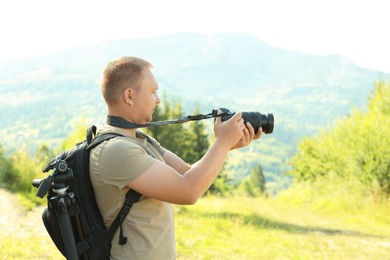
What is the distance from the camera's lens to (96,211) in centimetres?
248

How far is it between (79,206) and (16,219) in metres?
7.99

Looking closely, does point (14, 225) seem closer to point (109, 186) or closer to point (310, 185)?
point (109, 186)

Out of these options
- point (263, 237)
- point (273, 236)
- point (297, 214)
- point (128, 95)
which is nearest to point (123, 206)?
point (128, 95)

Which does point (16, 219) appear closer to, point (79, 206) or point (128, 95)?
point (79, 206)

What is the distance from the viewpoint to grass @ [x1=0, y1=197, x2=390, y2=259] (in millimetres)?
7922

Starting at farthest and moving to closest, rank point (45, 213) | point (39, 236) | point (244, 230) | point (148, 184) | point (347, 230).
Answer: point (347, 230)
point (244, 230)
point (39, 236)
point (45, 213)
point (148, 184)

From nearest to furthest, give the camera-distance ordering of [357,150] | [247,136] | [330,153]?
[247,136], [357,150], [330,153]

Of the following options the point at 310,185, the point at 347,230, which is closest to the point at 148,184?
the point at 347,230

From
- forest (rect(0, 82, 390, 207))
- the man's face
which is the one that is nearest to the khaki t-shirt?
the man's face

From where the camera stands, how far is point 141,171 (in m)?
2.35

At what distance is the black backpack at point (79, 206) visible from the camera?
2.41 metres

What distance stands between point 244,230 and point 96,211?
9744 mm

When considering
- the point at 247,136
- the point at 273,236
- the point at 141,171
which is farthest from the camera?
the point at 273,236

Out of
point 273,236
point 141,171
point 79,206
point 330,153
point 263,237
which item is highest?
point 141,171
